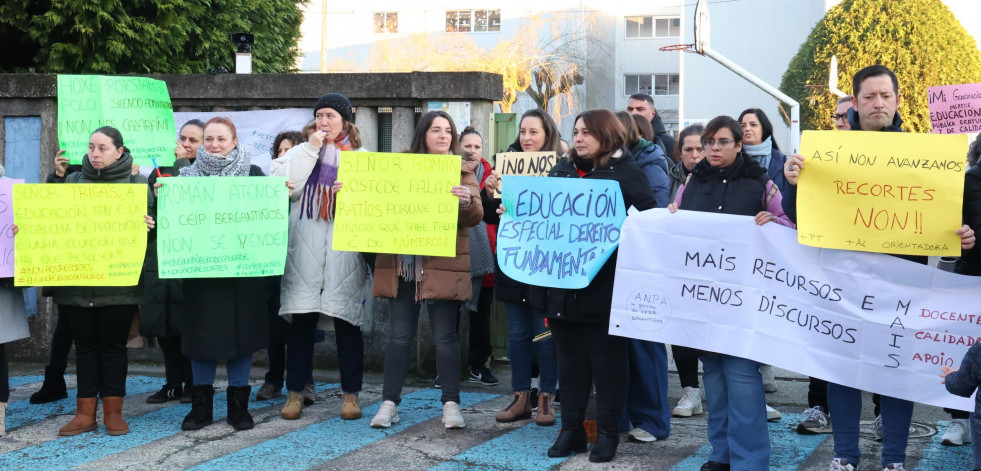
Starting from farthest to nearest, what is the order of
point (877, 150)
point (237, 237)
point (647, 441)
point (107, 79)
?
point (107, 79) < point (237, 237) < point (647, 441) < point (877, 150)

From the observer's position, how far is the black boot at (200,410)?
6.45 metres

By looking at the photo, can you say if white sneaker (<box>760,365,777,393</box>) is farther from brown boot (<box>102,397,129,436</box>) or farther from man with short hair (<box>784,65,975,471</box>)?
brown boot (<box>102,397,129,436</box>)

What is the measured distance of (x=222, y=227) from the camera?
648cm

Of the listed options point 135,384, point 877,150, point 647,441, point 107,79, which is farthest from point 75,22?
point 877,150

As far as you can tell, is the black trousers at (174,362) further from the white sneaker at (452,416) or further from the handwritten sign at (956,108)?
the handwritten sign at (956,108)

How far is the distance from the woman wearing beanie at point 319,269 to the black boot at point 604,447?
1824 mm

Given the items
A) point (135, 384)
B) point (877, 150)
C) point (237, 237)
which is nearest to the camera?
point (877, 150)

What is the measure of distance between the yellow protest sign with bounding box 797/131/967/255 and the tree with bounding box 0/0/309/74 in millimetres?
8405

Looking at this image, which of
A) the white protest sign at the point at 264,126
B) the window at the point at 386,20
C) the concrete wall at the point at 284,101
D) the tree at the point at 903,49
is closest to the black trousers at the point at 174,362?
the concrete wall at the point at 284,101

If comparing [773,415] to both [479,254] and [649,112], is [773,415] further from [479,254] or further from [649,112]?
[649,112]

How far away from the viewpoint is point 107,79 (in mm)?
7500

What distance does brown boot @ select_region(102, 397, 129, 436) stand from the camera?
6328mm

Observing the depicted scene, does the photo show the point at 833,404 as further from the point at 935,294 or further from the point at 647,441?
the point at 647,441

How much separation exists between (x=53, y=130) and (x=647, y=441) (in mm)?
5801
